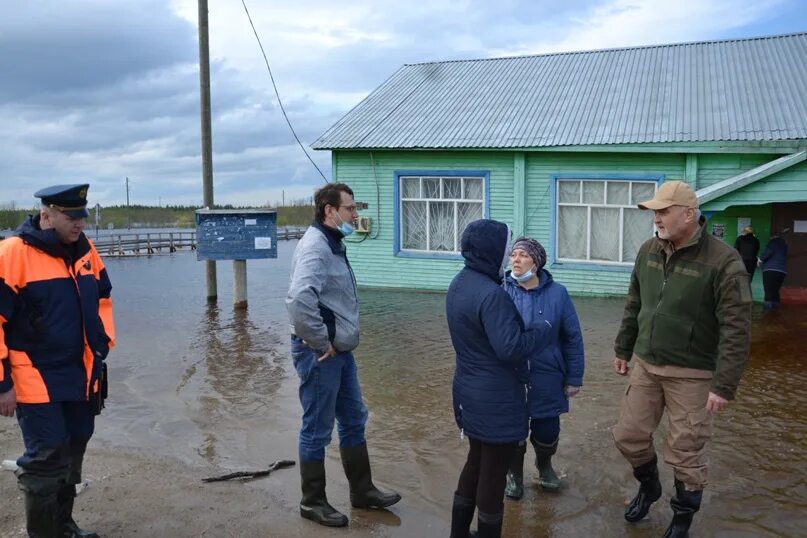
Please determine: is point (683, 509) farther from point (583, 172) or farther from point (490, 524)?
point (583, 172)

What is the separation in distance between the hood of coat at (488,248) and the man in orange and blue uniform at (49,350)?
7.00 feet

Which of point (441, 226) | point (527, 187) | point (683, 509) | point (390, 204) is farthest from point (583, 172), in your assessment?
point (683, 509)

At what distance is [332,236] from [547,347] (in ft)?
A: 4.91

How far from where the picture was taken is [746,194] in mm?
11172

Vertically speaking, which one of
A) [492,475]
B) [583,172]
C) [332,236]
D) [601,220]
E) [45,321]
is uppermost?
[583,172]

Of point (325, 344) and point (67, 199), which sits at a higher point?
point (67, 199)

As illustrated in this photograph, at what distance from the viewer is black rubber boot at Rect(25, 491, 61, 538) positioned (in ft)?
12.1

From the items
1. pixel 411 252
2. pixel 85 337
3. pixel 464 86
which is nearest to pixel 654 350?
pixel 85 337

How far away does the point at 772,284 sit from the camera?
11758 mm

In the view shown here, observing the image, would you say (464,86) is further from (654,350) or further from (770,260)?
(654,350)

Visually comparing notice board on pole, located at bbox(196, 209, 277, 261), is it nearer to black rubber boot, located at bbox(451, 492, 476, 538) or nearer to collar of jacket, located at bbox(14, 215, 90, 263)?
collar of jacket, located at bbox(14, 215, 90, 263)

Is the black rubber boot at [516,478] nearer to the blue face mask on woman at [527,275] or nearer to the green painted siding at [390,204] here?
the blue face mask on woman at [527,275]

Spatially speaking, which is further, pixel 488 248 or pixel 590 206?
pixel 590 206

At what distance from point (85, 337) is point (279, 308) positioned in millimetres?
9065
